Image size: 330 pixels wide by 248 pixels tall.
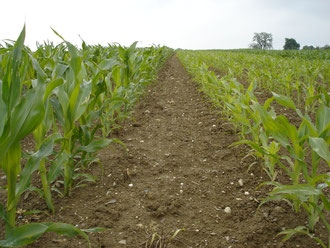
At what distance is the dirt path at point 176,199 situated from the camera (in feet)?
5.64

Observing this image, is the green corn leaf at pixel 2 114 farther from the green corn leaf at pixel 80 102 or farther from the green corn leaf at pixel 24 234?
the green corn leaf at pixel 80 102

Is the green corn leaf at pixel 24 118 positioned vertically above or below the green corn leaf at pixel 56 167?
above

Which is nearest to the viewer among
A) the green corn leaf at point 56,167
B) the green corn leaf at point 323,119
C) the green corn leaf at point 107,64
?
the green corn leaf at point 323,119

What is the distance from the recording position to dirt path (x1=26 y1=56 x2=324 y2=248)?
5.64 feet

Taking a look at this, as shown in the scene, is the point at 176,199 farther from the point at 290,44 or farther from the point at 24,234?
the point at 290,44

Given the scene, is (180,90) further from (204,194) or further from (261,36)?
(261,36)


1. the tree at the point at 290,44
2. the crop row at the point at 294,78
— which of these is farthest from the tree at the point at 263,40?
the crop row at the point at 294,78

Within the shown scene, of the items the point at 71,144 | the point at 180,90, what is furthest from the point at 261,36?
the point at 71,144

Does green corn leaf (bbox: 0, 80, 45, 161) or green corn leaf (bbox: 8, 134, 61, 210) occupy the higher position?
green corn leaf (bbox: 0, 80, 45, 161)

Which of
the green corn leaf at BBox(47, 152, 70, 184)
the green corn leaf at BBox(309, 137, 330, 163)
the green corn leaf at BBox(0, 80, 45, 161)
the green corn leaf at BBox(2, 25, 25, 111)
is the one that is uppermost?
the green corn leaf at BBox(2, 25, 25, 111)

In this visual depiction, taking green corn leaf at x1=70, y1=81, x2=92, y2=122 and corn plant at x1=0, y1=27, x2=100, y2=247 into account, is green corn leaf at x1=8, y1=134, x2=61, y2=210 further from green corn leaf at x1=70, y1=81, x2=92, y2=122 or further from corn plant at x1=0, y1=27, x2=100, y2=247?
green corn leaf at x1=70, y1=81, x2=92, y2=122

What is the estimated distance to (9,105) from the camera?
45.6 inches

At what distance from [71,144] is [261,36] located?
287 ft

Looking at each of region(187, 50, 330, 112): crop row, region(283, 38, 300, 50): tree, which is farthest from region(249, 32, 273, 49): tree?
region(187, 50, 330, 112): crop row
